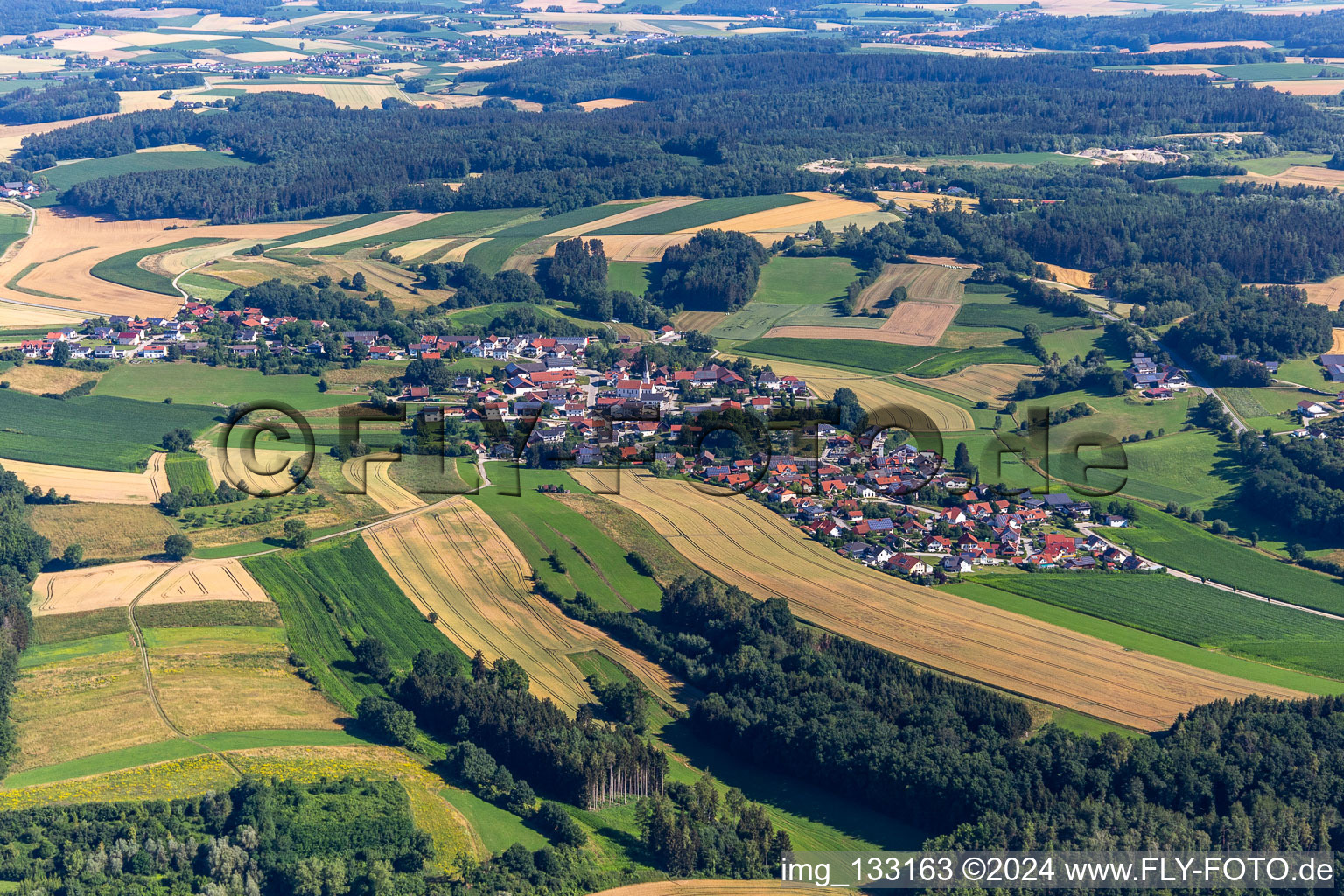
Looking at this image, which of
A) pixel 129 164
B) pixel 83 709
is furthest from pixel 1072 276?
pixel 129 164

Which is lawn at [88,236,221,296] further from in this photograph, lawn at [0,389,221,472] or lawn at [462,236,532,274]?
lawn at [0,389,221,472]

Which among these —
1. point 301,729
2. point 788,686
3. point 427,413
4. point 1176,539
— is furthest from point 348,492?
point 1176,539

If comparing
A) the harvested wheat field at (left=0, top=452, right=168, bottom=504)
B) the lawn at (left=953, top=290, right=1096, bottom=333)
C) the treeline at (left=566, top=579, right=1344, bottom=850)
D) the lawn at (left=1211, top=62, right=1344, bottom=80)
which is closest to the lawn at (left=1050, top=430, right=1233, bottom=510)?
the lawn at (left=953, top=290, right=1096, bottom=333)

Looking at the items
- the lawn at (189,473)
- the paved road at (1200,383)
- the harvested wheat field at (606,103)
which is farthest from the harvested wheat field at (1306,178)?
the lawn at (189,473)

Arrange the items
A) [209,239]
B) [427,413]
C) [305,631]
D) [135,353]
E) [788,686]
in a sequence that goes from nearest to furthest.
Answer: [788,686], [305,631], [427,413], [135,353], [209,239]

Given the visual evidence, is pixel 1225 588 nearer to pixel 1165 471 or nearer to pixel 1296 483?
pixel 1296 483

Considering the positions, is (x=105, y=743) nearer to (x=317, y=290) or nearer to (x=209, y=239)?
(x=317, y=290)
